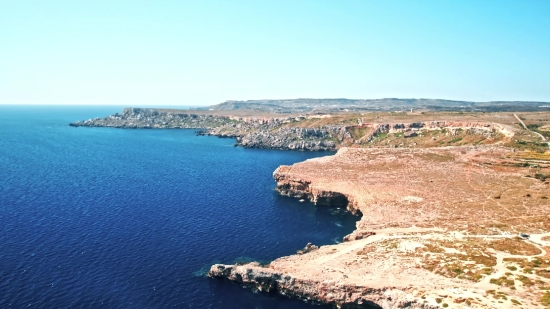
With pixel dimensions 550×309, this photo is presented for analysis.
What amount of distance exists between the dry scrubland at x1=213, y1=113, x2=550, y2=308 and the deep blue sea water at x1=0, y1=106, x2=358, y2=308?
660 cm

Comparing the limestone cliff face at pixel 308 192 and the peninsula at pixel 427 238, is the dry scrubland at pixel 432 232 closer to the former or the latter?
the peninsula at pixel 427 238

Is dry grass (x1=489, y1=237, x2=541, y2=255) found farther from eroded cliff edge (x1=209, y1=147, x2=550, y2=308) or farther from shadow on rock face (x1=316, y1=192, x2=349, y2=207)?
shadow on rock face (x1=316, y1=192, x2=349, y2=207)

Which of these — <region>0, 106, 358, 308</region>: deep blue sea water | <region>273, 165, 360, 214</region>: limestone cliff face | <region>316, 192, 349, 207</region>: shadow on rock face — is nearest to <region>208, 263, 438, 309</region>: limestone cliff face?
<region>0, 106, 358, 308</region>: deep blue sea water

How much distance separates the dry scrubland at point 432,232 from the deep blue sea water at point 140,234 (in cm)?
660

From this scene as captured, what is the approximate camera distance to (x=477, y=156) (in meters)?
137

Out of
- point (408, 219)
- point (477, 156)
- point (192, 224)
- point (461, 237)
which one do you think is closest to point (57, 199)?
point (192, 224)

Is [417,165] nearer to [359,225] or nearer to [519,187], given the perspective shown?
[519,187]

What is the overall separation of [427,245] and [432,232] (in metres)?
7.58

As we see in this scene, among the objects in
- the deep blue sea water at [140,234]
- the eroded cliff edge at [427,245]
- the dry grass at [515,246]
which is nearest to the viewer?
the eroded cliff edge at [427,245]

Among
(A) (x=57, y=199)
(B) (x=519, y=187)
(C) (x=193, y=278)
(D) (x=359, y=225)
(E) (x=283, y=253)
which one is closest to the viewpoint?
(C) (x=193, y=278)

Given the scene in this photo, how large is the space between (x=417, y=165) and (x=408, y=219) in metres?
48.2

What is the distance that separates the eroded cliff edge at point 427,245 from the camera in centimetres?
5734

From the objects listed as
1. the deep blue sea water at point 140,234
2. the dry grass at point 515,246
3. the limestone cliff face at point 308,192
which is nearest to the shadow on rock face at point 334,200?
the limestone cliff face at point 308,192

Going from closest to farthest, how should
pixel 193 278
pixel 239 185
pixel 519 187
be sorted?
pixel 193 278, pixel 519 187, pixel 239 185
